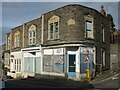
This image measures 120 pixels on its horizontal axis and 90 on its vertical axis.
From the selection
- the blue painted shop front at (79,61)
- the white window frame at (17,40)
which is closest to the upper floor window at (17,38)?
the white window frame at (17,40)

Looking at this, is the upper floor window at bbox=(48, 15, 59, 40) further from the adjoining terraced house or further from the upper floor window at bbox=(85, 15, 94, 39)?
the upper floor window at bbox=(85, 15, 94, 39)

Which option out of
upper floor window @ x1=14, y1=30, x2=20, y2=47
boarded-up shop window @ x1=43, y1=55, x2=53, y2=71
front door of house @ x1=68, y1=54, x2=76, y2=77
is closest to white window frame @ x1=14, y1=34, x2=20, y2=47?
upper floor window @ x1=14, y1=30, x2=20, y2=47

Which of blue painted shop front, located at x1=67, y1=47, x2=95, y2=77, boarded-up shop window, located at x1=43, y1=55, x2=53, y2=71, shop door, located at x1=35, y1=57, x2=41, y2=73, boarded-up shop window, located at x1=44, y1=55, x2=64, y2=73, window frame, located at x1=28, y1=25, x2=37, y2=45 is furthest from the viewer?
window frame, located at x1=28, y1=25, x2=37, y2=45

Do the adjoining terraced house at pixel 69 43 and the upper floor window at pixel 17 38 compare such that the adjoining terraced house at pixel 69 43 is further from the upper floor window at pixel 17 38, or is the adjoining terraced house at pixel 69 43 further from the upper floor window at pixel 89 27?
the upper floor window at pixel 17 38

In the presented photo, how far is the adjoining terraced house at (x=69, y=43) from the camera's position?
16.8 m

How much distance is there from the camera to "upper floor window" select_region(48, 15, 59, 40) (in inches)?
724

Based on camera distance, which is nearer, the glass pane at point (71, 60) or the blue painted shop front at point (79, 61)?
the blue painted shop front at point (79, 61)

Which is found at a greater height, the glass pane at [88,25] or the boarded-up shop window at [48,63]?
the glass pane at [88,25]

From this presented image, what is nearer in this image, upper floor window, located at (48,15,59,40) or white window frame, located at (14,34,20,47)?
upper floor window, located at (48,15,59,40)

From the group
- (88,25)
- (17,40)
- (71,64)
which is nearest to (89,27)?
(88,25)

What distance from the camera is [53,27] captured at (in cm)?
1861

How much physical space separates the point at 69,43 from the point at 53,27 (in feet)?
10.0

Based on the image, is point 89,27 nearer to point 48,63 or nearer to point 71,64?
point 71,64

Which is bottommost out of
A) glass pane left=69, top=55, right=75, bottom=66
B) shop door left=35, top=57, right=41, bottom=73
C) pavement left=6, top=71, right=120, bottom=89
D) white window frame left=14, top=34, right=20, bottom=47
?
pavement left=6, top=71, right=120, bottom=89
